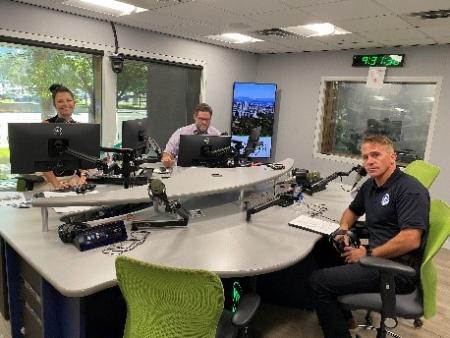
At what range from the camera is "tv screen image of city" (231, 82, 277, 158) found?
6117 millimetres

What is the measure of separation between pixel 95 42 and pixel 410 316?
4.20 metres

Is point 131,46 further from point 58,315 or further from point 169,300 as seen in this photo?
point 169,300

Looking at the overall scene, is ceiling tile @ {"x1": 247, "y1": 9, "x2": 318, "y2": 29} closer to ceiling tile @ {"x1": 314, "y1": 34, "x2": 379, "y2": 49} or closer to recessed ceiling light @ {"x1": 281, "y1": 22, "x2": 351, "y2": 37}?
recessed ceiling light @ {"x1": 281, "y1": 22, "x2": 351, "y2": 37}

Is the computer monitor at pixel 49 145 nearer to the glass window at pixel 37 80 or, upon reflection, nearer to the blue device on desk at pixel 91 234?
the blue device on desk at pixel 91 234

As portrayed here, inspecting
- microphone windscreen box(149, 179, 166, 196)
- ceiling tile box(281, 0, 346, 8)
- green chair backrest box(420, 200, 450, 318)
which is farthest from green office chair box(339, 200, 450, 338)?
ceiling tile box(281, 0, 346, 8)

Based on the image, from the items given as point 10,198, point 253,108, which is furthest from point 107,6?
point 253,108

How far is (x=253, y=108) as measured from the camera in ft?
20.2

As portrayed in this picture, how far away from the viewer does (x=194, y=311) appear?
1.25 meters

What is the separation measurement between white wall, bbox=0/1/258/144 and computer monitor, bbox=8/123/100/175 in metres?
2.04

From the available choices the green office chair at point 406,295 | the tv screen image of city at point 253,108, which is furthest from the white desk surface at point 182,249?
the tv screen image of city at point 253,108

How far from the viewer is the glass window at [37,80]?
3.81m

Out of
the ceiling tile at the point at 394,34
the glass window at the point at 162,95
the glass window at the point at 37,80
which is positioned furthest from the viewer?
the glass window at the point at 162,95

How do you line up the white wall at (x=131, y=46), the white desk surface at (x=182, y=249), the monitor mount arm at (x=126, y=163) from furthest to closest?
the white wall at (x=131, y=46) → the monitor mount arm at (x=126, y=163) → the white desk surface at (x=182, y=249)

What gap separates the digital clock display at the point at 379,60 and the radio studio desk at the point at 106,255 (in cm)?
354
